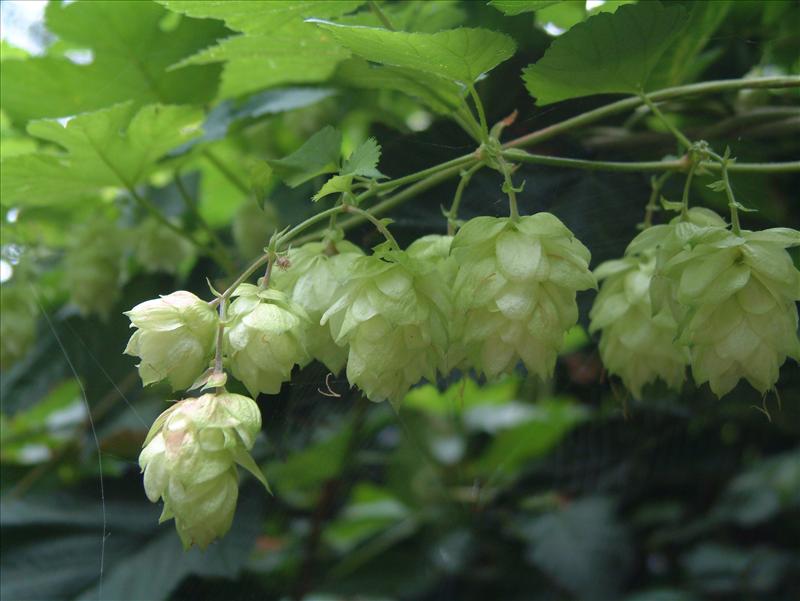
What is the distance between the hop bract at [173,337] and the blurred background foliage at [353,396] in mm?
130

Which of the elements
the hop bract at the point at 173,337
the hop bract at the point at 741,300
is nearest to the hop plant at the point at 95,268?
the hop bract at the point at 173,337

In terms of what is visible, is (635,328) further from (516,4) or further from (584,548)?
(584,548)

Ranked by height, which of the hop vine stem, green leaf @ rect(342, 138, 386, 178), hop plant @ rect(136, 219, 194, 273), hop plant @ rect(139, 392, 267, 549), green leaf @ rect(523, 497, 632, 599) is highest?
green leaf @ rect(342, 138, 386, 178)

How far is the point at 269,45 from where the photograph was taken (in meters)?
0.89

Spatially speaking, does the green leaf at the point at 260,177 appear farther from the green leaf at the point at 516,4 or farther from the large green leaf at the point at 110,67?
the large green leaf at the point at 110,67

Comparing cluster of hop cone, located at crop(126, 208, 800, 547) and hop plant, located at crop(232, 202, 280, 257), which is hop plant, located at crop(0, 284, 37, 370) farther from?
cluster of hop cone, located at crop(126, 208, 800, 547)

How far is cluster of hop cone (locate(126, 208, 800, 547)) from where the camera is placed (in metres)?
0.57

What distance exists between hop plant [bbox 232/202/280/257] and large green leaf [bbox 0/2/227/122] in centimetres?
19

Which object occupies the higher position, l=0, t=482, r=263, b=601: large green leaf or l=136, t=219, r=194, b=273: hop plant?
l=136, t=219, r=194, b=273: hop plant

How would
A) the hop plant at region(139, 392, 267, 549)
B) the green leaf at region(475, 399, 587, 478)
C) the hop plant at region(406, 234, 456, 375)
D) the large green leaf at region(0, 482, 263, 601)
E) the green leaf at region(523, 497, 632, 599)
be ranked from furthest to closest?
the green leaf at region(475, 399, 587, 478) → the green leaf at region(523, 497, 632, 599) → the large green leaf at region(0, 482, 263, 601) → the hop plant at region(406, 234, 456, 375) → the hop plant at region(139, 392, 267, 549)

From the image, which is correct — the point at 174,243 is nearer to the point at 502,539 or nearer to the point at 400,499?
the point at 400,499

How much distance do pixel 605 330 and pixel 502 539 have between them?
1328 millimetres

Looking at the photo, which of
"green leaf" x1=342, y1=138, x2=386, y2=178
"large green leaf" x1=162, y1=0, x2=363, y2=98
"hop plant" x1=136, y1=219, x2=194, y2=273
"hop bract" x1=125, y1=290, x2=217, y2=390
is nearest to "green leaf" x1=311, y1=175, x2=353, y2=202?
"green leaf" x1=342, y1=138, x2=386, y2=178

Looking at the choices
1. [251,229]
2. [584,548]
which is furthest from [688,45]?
[584,548]
